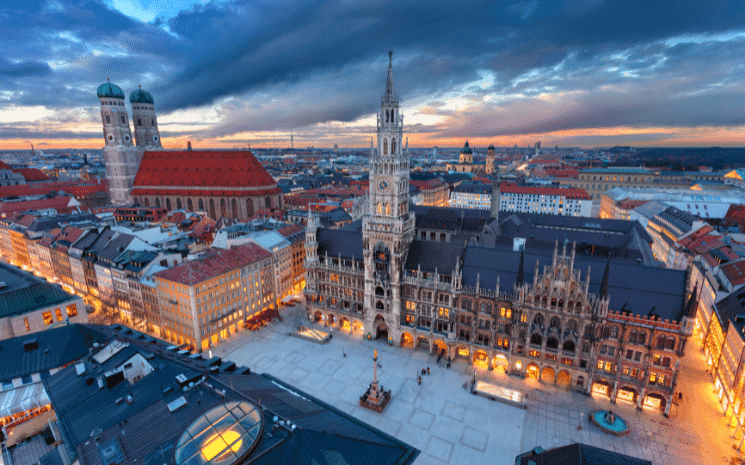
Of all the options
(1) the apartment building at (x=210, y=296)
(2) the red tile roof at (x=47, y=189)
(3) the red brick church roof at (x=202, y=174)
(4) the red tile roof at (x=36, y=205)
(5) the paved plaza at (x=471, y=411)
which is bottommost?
(5) the paved plaza at (x=471, y=411)

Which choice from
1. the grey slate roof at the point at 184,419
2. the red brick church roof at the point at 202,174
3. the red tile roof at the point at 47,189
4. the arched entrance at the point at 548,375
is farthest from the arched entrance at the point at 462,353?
the red tile roof at the point at 47,189

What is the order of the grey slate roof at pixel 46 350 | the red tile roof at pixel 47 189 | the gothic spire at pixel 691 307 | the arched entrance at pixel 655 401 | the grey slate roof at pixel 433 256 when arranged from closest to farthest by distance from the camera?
1. the grey slate roof at pixel 46 350
2. the gothic spire at pixel 691 307
3. the arched entrance at pixel 655 401
4. the grey slate roof at pixel 433 256
5. the red tile roof at pixel 47 189

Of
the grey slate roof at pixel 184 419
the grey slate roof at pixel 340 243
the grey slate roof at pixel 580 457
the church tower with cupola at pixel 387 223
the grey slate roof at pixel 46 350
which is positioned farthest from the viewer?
the grey slate roof at pixel 340 243

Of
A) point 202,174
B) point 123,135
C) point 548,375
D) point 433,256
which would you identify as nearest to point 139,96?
point 123,135

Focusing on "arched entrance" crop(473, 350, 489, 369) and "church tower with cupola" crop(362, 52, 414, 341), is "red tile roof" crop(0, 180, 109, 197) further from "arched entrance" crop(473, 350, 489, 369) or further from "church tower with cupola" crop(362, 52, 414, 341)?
"arched entrance" crop(473, 350, 489, 369)

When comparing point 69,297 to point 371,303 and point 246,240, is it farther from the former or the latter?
point 371,303

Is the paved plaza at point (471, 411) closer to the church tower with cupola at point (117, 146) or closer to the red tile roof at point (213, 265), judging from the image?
the red tile roof at point (213, 265)

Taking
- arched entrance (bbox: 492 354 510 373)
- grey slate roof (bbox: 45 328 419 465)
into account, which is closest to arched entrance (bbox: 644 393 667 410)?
arched entrance (bbox: 492 354 510 373)
